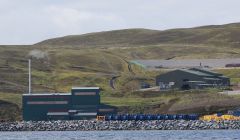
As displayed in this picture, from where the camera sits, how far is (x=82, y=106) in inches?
6634

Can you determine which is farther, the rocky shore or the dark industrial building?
Answer: the dark industrial building

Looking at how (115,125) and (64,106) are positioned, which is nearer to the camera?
(115,125)

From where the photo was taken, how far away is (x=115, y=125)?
148 m

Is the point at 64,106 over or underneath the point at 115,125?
over

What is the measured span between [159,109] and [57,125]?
29038 millimetres

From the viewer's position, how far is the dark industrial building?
168125 millimetres

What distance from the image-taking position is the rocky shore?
14112cm

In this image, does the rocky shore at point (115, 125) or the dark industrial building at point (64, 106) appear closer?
the rocky shore at point (115, 125)

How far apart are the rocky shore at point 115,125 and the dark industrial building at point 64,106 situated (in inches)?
430

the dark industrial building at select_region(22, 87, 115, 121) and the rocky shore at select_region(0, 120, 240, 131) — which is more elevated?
the dark industrial building at select_region(22, 87, 115, 121)

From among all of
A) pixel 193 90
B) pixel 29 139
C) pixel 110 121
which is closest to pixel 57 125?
pixel 110 121

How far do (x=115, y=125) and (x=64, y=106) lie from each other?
2262cm

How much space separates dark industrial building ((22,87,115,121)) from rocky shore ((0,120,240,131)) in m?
10.9

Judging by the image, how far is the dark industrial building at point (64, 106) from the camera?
168 meters
